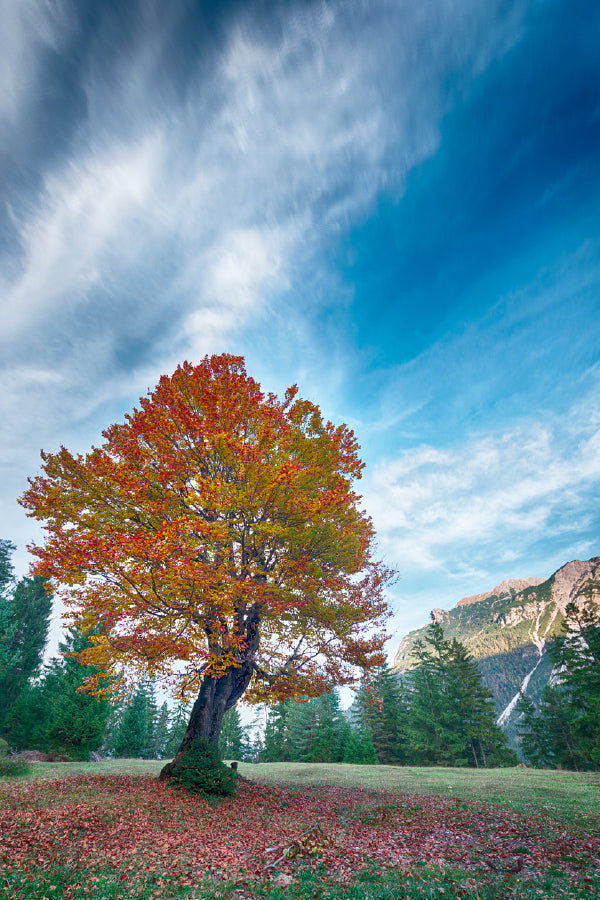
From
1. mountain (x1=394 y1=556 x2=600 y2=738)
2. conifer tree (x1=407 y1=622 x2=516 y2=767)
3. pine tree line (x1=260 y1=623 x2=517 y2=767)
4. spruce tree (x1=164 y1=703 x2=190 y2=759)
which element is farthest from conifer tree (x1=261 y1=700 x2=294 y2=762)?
mountain (x1=394 y1=556 x2=600 y2=738)

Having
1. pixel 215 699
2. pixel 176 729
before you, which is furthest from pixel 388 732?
pixel 215 699

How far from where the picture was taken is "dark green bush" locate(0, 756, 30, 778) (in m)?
12.3

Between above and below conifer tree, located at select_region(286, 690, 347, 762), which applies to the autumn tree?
above

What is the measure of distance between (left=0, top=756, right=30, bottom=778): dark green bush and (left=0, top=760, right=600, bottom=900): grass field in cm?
189

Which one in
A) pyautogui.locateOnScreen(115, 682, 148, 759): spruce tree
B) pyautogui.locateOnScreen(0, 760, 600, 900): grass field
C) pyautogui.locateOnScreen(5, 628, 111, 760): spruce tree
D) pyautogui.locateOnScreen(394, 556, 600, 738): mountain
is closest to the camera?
pyautogui.locateOnScreen(0, 760, 600, 900): grass field

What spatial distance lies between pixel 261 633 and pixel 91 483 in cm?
751

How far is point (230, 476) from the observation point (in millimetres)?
12000

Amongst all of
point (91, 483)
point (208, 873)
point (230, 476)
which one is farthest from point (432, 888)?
point (91, 483)

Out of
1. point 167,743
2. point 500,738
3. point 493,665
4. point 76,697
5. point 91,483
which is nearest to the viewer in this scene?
point 91,483

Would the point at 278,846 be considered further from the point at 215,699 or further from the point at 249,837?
the point at 215,699

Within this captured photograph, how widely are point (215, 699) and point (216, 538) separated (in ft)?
20.5

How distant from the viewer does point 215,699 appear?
12.1 metres

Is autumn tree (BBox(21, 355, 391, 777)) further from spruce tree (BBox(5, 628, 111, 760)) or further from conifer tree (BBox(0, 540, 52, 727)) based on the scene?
conifer tree (BBox(0, 540, 52, 727))

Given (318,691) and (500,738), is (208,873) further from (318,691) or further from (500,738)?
(500,738)
